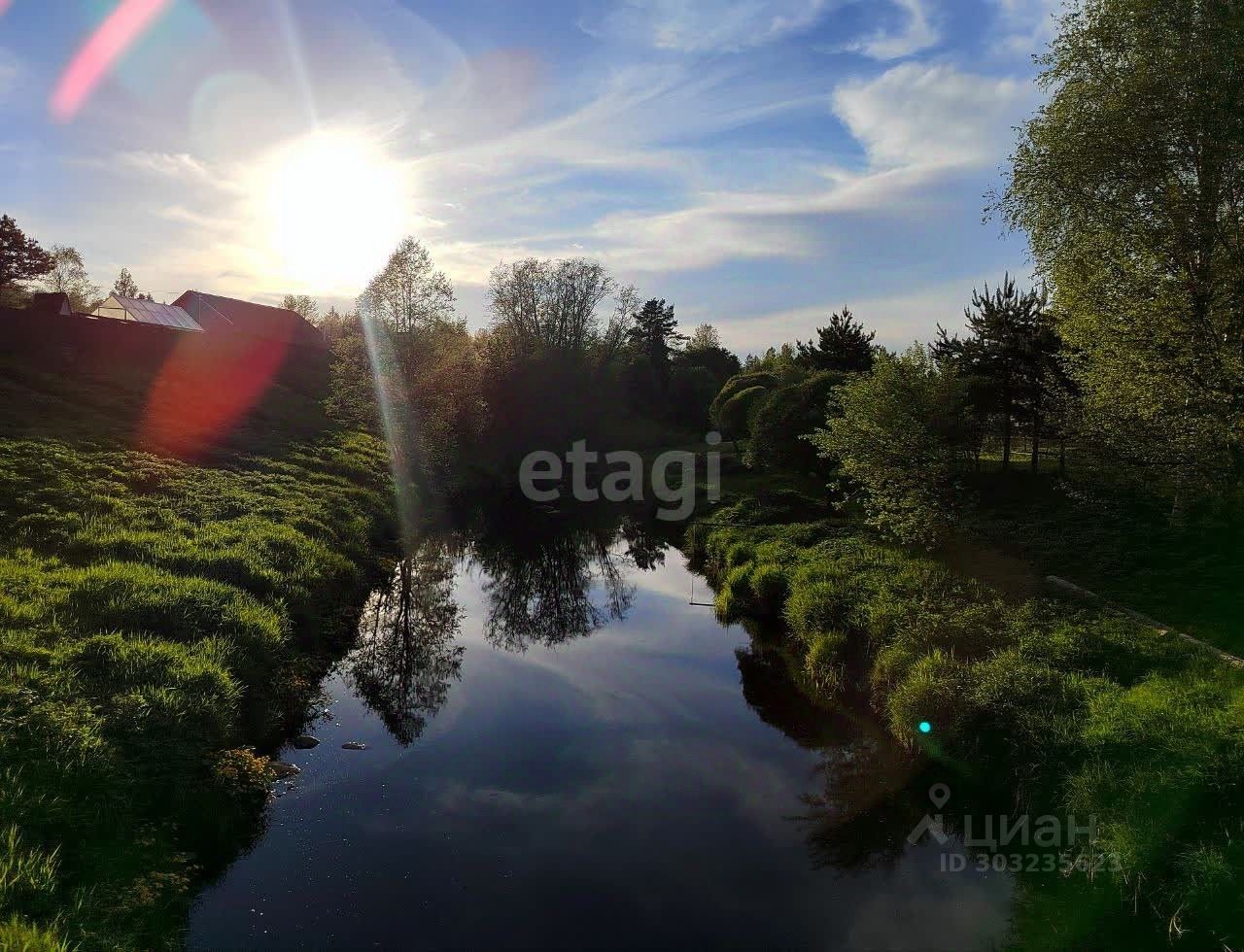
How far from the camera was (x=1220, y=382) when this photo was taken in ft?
48.4

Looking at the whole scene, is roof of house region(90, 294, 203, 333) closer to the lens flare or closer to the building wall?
the building wall

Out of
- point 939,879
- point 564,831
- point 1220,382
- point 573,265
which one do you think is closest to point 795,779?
point 939,879

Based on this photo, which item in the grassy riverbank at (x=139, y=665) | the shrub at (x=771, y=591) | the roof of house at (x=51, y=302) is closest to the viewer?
the grassy riverbank at (x=139, y=665)

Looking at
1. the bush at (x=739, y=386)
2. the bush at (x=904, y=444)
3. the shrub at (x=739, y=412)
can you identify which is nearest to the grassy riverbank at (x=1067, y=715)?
the bush at (x=904, y=444)

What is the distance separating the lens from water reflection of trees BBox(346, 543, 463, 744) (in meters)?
13.4

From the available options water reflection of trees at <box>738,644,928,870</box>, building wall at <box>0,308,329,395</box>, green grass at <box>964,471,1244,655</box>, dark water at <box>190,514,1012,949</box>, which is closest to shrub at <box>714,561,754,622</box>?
dark water at <box>190,514,1012,949</box>

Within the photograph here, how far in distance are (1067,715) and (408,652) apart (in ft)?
42.1

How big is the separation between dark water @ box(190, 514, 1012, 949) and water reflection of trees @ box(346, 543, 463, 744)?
8 centimetres

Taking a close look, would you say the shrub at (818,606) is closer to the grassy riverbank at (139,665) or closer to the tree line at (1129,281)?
the tree line at (1129,281)

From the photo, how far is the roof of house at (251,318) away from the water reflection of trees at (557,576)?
43.9 m

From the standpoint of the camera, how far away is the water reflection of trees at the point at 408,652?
13.4 m

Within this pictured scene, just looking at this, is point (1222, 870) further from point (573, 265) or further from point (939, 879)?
point (573, 265)

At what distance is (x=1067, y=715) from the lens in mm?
9414

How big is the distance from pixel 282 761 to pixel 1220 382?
1919 centimetres
